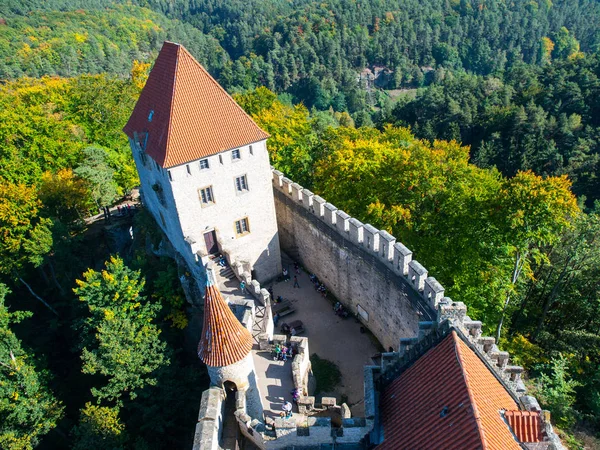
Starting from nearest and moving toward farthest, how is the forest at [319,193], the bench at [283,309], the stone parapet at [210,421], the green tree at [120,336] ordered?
the stone parapet at [210,421], the forest at [319,193], the green tree at [120,336], the bench at [283,309]

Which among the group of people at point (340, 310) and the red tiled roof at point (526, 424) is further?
the group of people at point (340, 310)

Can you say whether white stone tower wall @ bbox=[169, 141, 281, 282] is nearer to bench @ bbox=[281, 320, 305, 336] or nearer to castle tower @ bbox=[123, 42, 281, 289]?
castle tower @ bbox=[123, 42, 281, 289]

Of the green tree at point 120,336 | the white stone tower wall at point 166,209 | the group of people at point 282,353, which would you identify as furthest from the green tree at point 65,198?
the group of people at point 282,353

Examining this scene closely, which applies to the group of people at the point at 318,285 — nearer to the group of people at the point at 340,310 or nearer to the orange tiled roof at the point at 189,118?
the group of people at the point at 340,310

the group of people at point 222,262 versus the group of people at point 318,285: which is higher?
the group of people at point 222,262

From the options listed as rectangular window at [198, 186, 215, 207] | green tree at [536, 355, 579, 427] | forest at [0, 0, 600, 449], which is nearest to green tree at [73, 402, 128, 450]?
forest at [0, 0, 600, 449]

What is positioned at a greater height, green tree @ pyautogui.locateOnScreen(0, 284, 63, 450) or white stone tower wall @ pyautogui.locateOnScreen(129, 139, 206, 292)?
white stone tower wall @ pyautogui.locateOnScreen(129, 139, 206, 292)

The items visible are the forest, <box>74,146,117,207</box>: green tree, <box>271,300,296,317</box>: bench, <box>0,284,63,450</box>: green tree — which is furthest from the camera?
<box>74,146,117,207</box>: green tree
